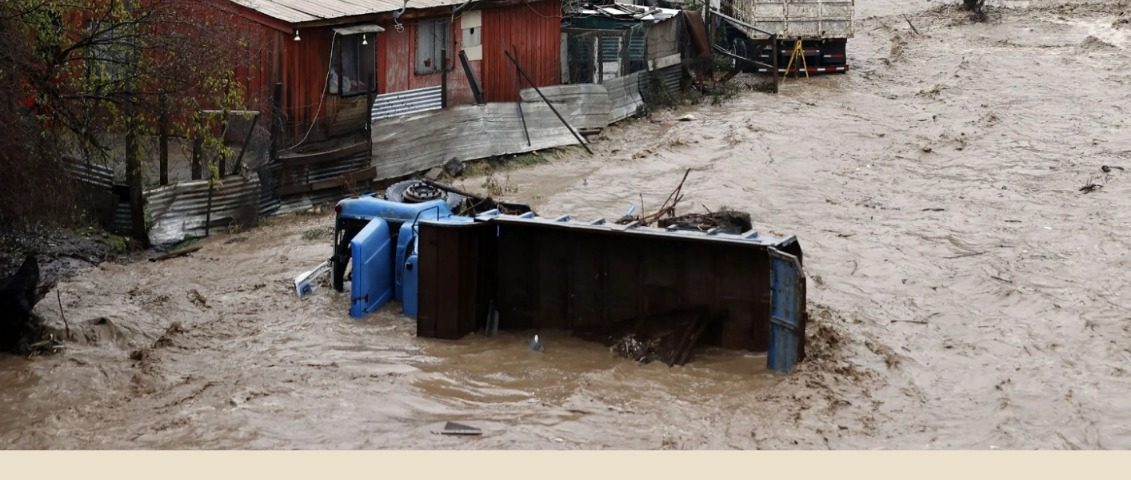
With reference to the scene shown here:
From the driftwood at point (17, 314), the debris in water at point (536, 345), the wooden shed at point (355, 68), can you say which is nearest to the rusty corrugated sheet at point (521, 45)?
the wooden shed at point (355, 68)

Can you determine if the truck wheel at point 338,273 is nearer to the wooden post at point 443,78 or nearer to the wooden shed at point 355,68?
the wooden shed at point 355,68

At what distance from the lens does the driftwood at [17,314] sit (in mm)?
11844

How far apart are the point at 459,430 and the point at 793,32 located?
1994 centimetres

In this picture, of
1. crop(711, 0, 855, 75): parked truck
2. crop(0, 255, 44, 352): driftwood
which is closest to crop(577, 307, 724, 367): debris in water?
crop(0, 255, 44, 352): driftwood

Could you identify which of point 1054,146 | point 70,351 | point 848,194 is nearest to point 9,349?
point 70,351

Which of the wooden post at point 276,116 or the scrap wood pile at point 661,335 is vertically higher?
the wooden post at point 276,116

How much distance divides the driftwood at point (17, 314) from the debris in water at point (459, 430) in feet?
14.2

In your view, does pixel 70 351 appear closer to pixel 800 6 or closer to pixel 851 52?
pixel 800 6

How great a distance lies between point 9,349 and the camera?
39.1 ft

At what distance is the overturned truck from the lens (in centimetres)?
1152

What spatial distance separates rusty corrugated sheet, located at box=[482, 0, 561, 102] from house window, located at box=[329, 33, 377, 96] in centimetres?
275

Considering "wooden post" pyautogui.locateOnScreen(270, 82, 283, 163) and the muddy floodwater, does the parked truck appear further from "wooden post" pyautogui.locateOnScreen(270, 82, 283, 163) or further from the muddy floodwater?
"wooden post" pyautogui.locateOnScreen(270, 82, 283, 163)

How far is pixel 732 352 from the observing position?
11797mm

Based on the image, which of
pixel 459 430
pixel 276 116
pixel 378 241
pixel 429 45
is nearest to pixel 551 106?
pixel 429 45
